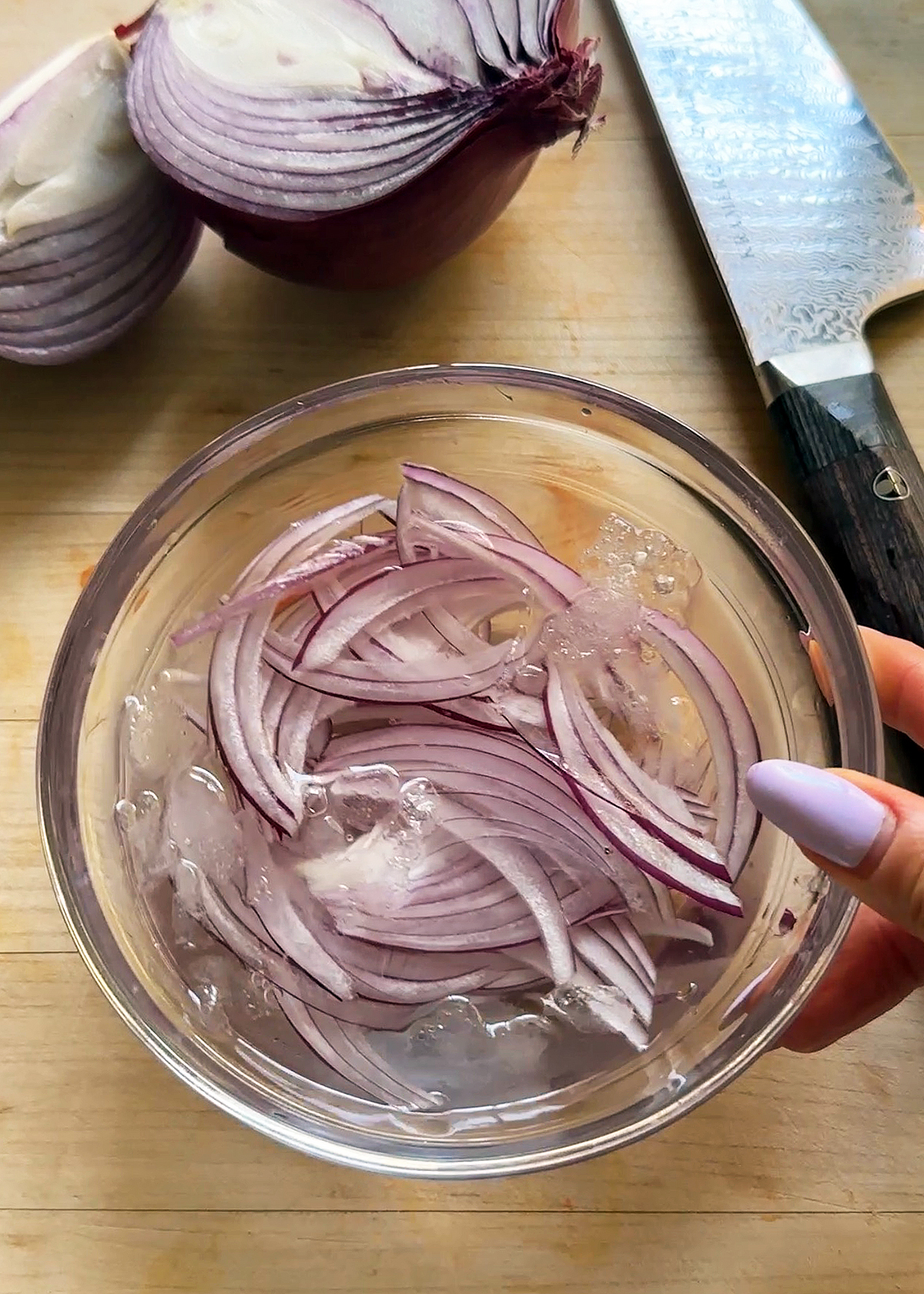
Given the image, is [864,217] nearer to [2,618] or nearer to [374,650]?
[374,650]

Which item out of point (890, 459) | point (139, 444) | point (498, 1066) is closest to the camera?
point (498, 1066)

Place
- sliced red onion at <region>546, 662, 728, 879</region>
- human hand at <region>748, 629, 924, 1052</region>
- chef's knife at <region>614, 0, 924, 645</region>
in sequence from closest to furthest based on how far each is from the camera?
human hand at <region>748, 629, 924, 1052</region> < sliced red onion at <region>546, 662, 728, 879</region> < chef's knife at <region>614, 0, 924, 645</region>

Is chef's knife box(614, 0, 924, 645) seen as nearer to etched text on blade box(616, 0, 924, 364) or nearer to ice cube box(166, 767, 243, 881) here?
etched text on blade box(616, 0, 924, 364)

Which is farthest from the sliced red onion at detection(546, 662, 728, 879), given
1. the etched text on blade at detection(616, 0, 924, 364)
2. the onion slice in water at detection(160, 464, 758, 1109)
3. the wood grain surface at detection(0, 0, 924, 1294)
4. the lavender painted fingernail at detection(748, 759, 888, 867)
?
the etched text on blade at detection(616, 0, 924, 364)

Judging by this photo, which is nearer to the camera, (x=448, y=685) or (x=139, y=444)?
(x=448, y=685)

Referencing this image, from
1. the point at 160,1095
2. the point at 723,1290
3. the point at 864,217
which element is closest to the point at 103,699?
the point at 160,1095

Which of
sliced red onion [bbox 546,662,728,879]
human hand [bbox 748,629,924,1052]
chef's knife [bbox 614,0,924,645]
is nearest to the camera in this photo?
human hand [bbox 748,629,924,1052]

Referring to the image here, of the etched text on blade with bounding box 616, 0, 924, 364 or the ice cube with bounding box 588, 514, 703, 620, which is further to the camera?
the etched text on blade with bounding box 616, 0, 924, 364
